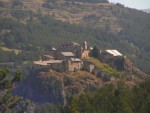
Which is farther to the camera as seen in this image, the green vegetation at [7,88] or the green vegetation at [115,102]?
the green vegetation at [115,102]

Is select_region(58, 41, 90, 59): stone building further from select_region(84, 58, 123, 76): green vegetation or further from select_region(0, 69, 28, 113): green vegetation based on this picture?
select_region(0, 69, 28, 113): green vegetation

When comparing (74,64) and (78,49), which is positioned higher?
(78,49)

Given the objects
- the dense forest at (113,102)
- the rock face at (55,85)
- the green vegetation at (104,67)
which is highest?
the dense forest at (113,102)

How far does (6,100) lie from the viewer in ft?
143

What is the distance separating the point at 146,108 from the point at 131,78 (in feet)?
A: 194

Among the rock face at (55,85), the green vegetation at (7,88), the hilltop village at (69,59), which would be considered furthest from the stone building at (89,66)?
the green vegetation at (7,88)

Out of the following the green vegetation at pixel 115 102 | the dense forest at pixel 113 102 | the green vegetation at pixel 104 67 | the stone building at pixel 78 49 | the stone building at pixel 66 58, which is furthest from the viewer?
the stone building at pixel 78 49

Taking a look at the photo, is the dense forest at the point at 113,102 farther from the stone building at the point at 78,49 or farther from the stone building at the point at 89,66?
the stone building at the point at 78,49

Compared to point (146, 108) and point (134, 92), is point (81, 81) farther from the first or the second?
point (146, 108)

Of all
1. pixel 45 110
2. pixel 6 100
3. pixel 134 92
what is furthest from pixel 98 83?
pixel 6 100

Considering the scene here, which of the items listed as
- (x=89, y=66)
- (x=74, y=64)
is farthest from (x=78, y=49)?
(x=74, y=64)

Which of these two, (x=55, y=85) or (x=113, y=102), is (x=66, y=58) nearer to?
(x=55, y=85)

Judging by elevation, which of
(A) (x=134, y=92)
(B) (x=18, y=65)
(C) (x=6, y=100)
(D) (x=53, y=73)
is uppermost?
(C) (x=6, y=100)

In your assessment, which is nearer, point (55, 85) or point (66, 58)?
point (66, 58)
